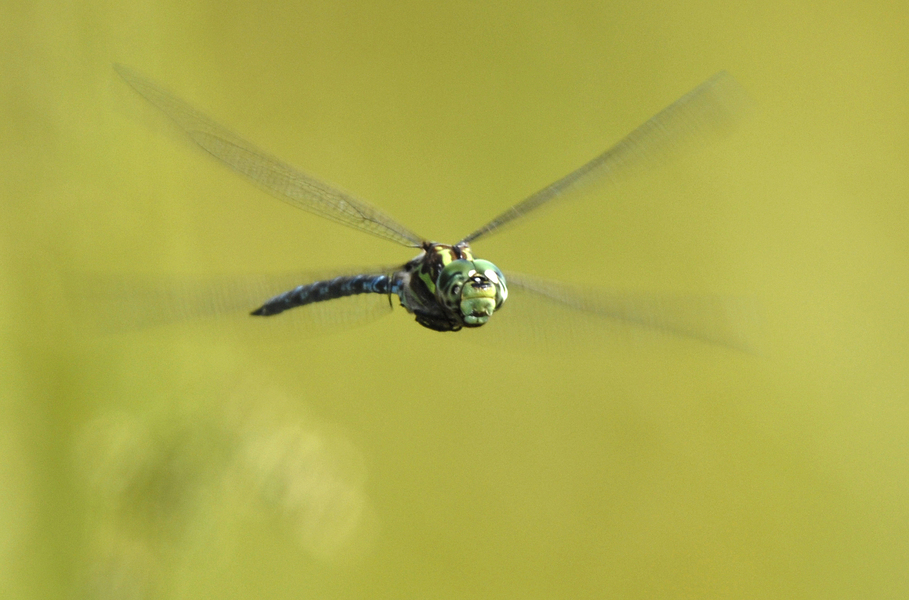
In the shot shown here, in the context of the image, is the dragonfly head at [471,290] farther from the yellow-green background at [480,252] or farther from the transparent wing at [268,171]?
the yellow-green background at [480,252]

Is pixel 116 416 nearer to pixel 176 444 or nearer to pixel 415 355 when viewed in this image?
pixel 176 444

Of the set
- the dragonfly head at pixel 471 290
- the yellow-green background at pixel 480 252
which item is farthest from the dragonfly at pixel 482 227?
the yellow-green background at pixel 480 252

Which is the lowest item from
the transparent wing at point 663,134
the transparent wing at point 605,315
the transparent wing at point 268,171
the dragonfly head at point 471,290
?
the dragonfly head at point 471,290

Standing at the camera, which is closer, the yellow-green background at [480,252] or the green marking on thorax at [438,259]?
the green marking on thorax at [438,259]

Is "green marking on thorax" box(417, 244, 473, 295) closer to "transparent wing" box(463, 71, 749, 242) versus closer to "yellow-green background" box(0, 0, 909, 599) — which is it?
"transparent wing" box(463, 71, 749, 242)

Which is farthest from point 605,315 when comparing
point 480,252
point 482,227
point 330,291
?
point 480,252

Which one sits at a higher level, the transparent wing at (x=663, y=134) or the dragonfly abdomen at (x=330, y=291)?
the transparent wing at (x=663, y=134)

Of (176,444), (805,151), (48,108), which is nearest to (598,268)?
(805,151)
